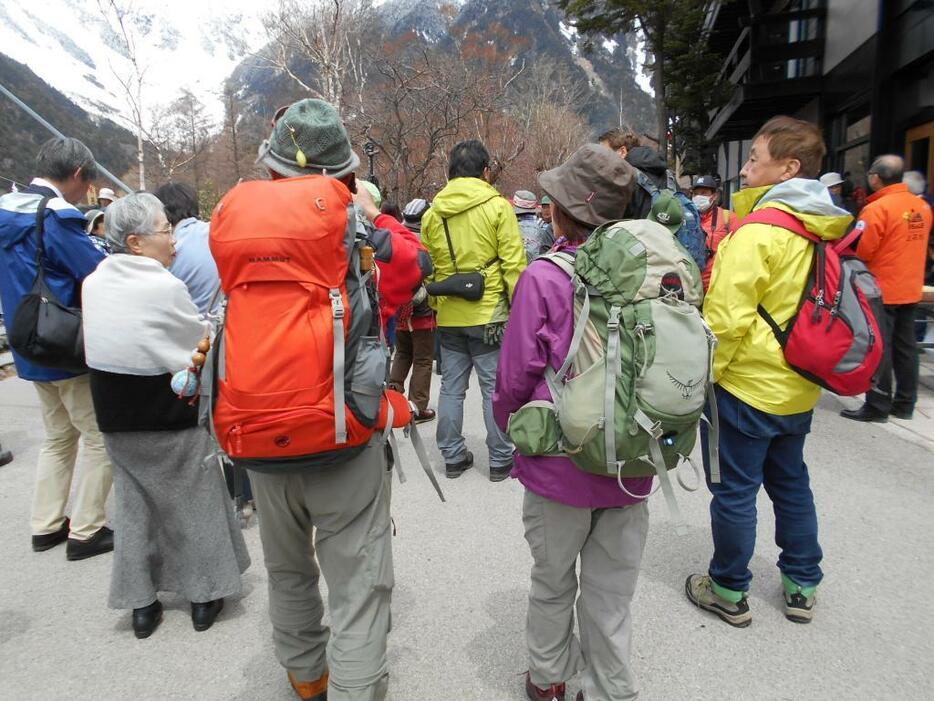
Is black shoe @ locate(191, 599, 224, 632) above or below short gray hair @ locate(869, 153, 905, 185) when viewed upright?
below

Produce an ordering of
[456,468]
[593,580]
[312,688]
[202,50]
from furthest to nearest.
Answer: [202,50], [456,468], [312,688], [593,580]

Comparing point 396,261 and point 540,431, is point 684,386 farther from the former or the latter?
point 396,261

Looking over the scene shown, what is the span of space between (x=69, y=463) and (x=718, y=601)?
3418 millimetres

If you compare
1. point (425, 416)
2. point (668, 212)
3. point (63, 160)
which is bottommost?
point (425, 416)

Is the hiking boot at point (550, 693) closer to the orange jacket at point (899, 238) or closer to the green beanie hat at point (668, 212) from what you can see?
the green beanie hat at point (668, 212)

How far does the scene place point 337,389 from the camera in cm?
168

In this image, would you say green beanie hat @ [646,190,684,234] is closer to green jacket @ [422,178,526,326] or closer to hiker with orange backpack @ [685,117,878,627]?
hiker with orange backpack @ [685,117,878,627]

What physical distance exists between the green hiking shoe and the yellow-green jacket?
0.82 metres

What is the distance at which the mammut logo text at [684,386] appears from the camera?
176 centimetres

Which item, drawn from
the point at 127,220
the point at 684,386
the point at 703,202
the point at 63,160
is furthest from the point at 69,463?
the point at 703,202

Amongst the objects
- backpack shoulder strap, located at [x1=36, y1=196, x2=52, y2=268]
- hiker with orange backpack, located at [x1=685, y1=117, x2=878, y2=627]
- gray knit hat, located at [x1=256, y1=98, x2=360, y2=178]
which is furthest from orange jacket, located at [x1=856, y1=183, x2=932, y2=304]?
backpack shoulder strap, located at [x1=36, y1=196, x2=52, y2=268]

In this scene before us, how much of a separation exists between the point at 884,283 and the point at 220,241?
17.2 ft

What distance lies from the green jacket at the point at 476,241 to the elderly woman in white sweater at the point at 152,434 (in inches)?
72.4

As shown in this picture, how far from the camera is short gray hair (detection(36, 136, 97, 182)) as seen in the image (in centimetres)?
323
